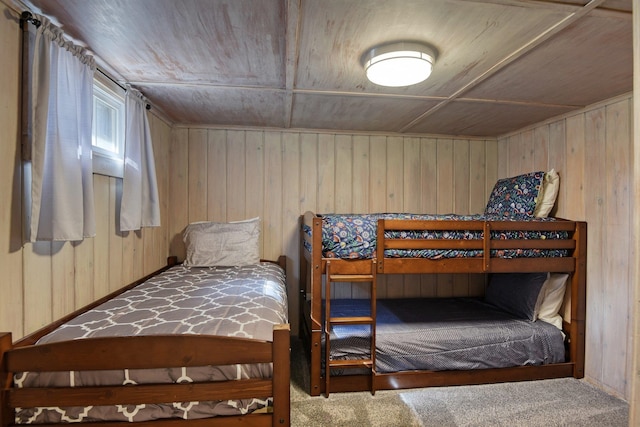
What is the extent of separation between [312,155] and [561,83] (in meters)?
2.01

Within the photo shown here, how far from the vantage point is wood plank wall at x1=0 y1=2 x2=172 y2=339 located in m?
1.20

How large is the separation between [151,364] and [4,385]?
52 centimetres

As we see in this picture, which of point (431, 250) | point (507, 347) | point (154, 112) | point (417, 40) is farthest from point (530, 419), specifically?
point (154, 112)

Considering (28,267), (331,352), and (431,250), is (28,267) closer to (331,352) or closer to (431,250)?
(331,352)

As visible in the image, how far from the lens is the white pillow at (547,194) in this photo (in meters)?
2.53

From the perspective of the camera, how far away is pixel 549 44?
147 cm

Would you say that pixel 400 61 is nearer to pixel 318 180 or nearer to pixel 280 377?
pixel 280 377

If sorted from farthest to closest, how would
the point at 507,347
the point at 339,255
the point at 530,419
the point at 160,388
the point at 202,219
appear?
the point at 202,219, the point at 507,347, the point at 339,255, the point at 530,419, the point at 160,388

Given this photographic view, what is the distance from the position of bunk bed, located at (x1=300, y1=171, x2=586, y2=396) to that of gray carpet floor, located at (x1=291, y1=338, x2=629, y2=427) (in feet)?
0.27

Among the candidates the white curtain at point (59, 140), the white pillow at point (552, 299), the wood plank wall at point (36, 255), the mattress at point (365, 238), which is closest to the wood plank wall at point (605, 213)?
the white pillow at point (552, 299)

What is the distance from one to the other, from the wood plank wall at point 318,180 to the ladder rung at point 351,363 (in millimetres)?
1027

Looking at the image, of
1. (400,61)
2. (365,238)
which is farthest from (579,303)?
(400,61)

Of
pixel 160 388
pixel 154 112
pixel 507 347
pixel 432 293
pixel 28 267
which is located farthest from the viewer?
pixel 432 293

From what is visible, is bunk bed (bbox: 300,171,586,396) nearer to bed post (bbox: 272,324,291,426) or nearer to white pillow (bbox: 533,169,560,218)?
white pillow (bbox: 533,169,560,218)
